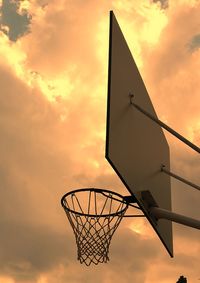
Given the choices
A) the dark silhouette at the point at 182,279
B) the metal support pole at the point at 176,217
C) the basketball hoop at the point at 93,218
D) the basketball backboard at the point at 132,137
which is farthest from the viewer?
the dark silhouette at the point at 182,279

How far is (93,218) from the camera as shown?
643 cm

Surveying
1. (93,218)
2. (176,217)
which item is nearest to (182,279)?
(93,218)

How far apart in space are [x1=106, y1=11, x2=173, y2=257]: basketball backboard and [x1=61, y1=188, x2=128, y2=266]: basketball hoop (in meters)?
0.61

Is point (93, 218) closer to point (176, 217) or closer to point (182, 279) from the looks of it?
point (176, 217)

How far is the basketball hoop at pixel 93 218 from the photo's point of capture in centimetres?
627

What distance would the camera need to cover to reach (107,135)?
471 centimetres

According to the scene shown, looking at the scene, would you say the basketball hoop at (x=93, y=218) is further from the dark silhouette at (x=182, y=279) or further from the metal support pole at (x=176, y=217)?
the dark silhouette at (x=182, y=279)

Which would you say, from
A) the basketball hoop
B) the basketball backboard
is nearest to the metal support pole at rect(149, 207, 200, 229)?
the basketball backboard

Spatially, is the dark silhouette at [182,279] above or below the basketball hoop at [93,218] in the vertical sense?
above

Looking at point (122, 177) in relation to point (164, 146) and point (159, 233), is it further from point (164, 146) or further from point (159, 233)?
point (164, 146)

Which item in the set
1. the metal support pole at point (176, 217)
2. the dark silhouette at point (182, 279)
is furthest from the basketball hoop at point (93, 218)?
the dark silhouette at point (182, 279)

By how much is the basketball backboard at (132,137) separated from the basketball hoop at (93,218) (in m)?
0.61

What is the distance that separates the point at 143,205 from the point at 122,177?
72 centimetres

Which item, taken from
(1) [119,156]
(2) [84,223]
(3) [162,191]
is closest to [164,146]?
(3) [162,191]
